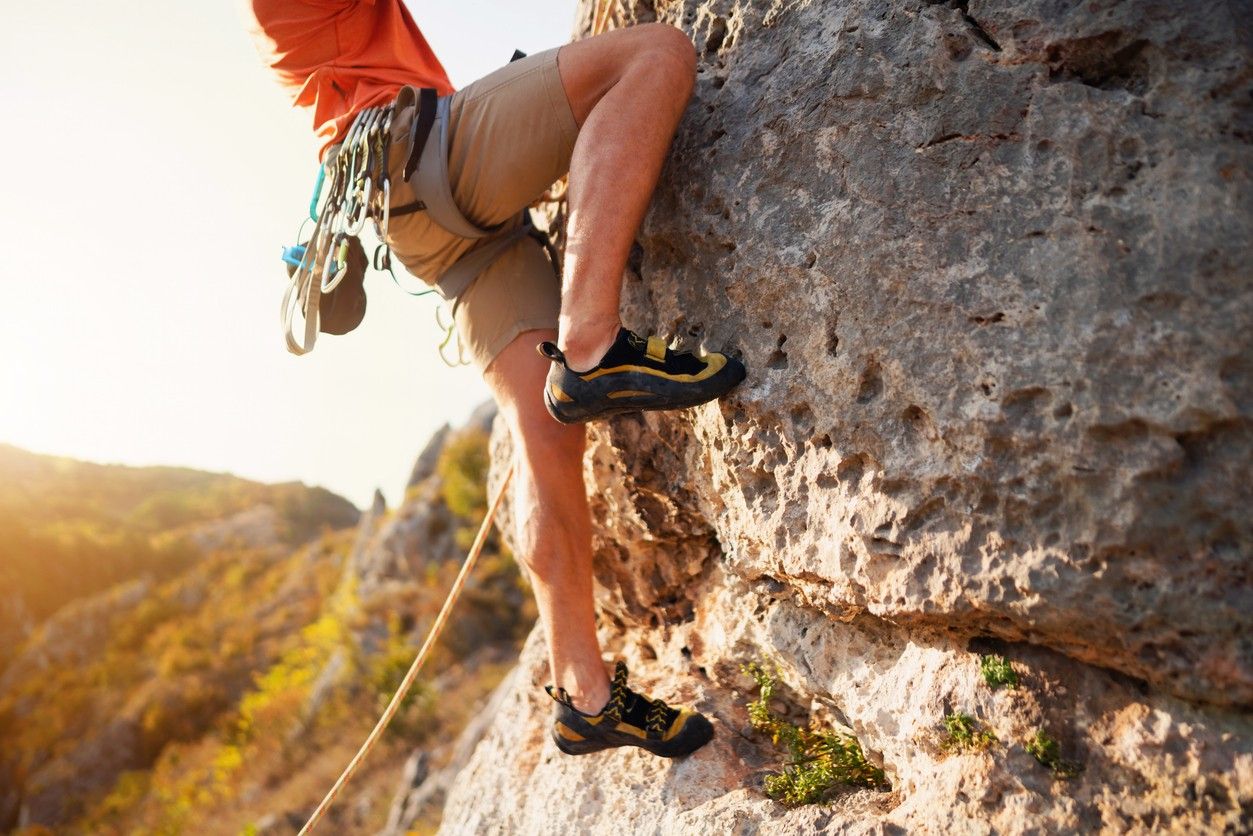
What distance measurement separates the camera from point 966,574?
1.79m

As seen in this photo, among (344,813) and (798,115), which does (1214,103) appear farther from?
(344,813)

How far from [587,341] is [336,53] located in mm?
1276

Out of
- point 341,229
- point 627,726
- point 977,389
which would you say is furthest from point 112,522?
point 977,389

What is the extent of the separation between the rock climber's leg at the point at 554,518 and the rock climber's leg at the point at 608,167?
0.42 meters

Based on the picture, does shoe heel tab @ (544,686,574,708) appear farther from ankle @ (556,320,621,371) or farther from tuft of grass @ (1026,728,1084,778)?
tuft of grass @ (1026,728,1084,778)

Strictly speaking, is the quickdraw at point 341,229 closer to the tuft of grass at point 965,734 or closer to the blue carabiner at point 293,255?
the blue carabiner at point 293,255

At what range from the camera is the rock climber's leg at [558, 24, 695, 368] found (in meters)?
2.07

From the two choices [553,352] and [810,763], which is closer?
[553,352]

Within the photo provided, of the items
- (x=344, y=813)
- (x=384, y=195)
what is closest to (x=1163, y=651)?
(x=384, y=195)

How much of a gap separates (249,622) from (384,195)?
20.5 m

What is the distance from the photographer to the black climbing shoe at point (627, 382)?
2027 mm

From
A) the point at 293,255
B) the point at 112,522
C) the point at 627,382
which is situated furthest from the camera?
the point at 112,522

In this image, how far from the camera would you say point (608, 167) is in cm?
210

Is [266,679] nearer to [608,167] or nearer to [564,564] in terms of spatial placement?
[564,564]
